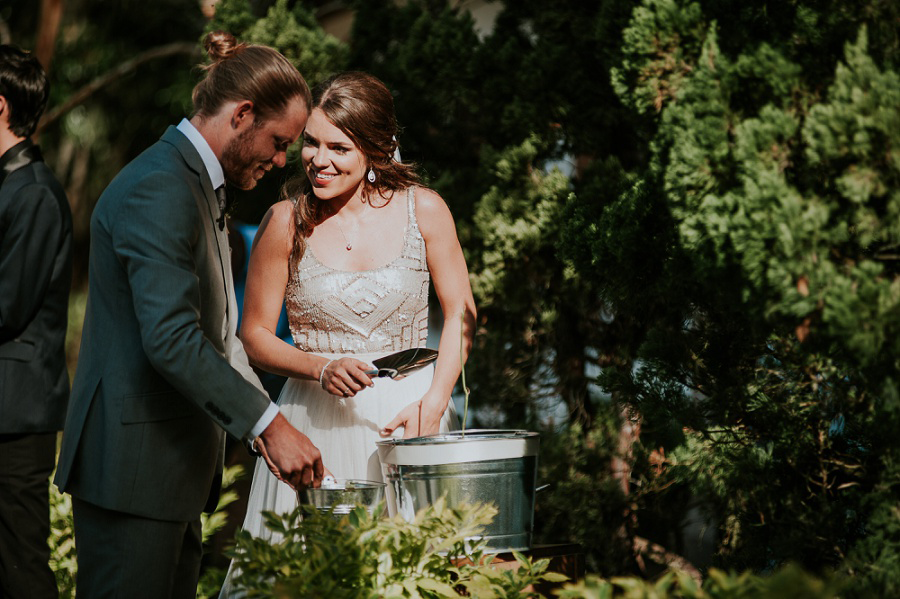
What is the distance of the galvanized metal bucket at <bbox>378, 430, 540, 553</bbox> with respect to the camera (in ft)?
7.52

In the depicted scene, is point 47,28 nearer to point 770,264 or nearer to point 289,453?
point 289,453

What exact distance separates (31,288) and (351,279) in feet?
3.96

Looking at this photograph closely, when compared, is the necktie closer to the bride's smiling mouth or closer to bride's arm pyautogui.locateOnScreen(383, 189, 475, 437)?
the bride's smiling mouth

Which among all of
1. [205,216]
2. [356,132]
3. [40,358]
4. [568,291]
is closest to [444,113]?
[568,291]

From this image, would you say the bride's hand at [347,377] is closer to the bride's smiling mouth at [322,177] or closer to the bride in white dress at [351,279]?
the bride in white dress at [351,279]

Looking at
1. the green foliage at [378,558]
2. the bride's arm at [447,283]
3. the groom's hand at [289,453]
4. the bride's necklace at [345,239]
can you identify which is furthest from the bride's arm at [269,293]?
the green foliage at [378,558]

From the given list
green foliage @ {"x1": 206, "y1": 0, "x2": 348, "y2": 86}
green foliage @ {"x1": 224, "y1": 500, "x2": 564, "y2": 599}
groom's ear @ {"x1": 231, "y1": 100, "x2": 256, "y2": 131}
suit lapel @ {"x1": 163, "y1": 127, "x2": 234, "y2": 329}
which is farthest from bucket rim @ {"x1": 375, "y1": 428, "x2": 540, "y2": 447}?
green foliage @ {"x1": 206, "y1": 0, "x2": 348, "y2": 86}

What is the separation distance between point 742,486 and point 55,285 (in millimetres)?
2496

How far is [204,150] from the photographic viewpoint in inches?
96.2

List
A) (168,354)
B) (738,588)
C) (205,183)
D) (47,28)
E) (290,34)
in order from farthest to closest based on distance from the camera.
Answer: (47,28)
(290,34)
(205,183)
(168,354)
(738,588)

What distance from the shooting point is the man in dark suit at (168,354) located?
7.23 ft

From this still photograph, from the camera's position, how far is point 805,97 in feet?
7.34

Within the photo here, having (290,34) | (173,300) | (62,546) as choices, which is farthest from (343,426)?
(290,34)

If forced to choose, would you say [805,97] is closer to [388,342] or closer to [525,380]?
[388,342]
